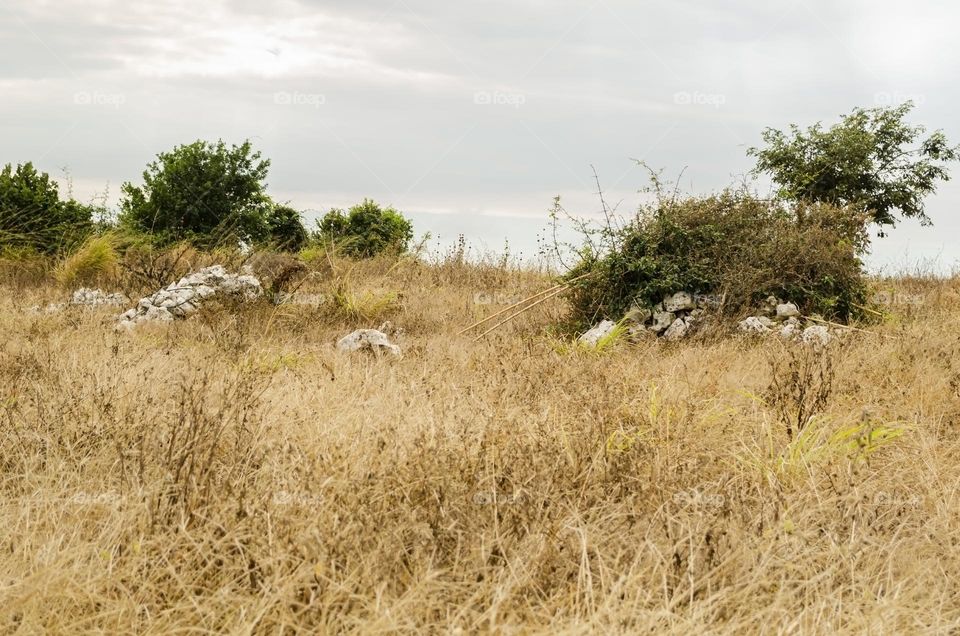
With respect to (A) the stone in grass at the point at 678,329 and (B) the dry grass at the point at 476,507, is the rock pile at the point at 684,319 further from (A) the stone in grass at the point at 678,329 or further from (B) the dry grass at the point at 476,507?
(B) the dry grass at the point at 476,507

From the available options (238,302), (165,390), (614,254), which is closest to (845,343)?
(614,254)

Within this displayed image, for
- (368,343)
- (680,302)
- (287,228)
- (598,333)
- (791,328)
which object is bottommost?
(368,343)

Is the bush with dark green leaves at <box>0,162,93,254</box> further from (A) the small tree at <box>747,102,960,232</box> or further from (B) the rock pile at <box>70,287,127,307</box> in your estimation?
(A) the small tree at <box>747,102,960,232</box>

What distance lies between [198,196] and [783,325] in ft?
36.4

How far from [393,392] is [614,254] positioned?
14.3 ft

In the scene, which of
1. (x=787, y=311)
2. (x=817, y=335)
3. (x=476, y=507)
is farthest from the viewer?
(x=787, y=311)

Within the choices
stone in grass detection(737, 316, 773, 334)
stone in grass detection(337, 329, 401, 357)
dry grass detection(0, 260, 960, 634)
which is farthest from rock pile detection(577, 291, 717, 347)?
dry grass detection(0, 260, 960, 634)

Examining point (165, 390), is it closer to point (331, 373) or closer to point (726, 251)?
point (331, 373)

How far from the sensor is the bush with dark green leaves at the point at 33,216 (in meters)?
14.1

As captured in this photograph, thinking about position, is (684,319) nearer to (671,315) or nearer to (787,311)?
(671,315)

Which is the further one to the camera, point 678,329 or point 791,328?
point 678,329

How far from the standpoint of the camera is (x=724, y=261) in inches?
339

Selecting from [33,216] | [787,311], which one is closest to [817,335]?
[787,311]

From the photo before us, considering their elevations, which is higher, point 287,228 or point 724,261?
point 287,228
